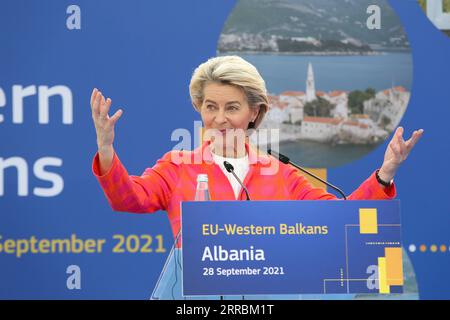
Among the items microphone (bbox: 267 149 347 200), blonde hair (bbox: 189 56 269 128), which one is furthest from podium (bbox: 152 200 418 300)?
blonde hair (bbox: 189 56 269 128)

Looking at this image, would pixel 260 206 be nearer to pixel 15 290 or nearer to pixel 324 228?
pixel 324 228

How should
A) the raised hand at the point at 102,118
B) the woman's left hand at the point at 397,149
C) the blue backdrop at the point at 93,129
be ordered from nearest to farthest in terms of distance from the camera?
the raised hand at the point at 102,118 → the woman's left hand at the point at 397,149 → the blue backdrop at the point at 93,129

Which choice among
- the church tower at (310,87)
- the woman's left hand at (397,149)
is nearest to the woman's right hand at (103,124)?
the woman's left hand at (397,149)

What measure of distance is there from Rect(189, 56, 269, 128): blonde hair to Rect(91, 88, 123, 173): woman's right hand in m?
0.50

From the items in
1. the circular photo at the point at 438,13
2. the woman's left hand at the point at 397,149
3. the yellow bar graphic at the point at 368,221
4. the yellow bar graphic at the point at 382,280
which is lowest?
the yellow bar graphic at the point at 382,280

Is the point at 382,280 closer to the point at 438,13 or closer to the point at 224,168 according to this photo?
the point at 224,168

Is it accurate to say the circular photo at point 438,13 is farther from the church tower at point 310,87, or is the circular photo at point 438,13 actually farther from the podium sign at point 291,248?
the podium sign at point 291,248

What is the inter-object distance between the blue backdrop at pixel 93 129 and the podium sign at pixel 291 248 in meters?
0.91

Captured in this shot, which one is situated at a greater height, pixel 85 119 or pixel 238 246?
pixel 85 119

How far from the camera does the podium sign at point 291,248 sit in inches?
109

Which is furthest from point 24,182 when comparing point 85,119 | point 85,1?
point 85,1

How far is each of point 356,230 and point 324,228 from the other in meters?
0.11

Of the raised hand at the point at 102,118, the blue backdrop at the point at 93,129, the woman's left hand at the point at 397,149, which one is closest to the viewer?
the raised hand at the point at 102,118

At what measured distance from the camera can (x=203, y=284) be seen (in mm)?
2762
